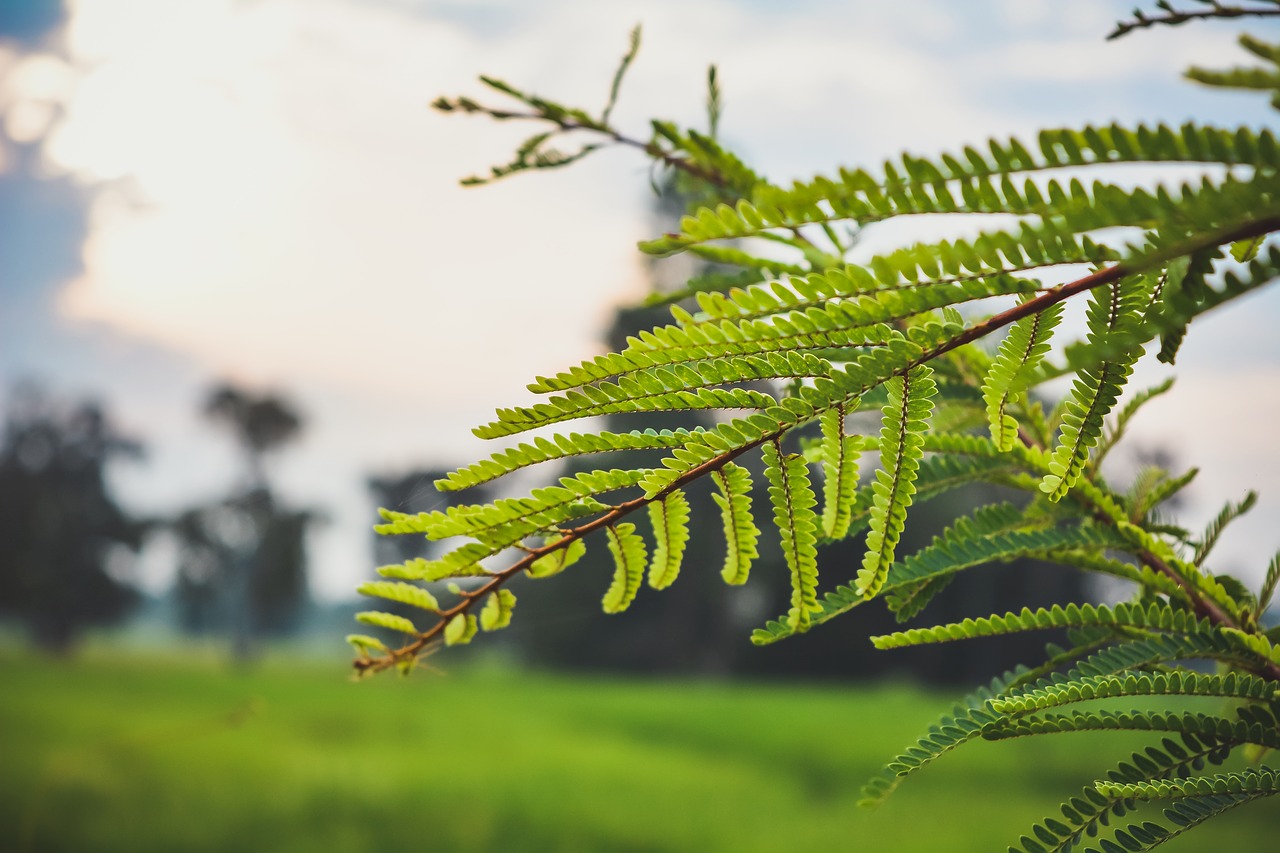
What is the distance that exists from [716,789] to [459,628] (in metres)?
10.8

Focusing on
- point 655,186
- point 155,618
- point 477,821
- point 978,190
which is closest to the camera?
point 978,190

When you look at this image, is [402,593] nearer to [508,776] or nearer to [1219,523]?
[1219,523]

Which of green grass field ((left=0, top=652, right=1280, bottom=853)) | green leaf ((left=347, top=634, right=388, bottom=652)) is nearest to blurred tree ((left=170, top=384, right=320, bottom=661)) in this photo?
green grass field ((left=0, top=652, right=1280, bottom=853))

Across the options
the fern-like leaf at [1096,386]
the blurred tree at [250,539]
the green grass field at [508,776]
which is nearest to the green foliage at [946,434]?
the fern-like leaf at [1096,386]

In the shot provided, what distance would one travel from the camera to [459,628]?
0.45m

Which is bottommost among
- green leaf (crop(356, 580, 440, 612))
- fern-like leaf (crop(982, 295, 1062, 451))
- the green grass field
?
the green grass field

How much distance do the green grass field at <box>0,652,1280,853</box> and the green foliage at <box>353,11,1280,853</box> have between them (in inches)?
237

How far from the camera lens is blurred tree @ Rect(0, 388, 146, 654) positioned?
20.2m

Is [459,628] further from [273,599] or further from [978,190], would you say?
[273,599]

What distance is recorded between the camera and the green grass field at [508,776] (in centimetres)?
855

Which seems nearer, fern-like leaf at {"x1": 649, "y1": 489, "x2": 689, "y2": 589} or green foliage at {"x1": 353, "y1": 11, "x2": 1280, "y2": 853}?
green foliage at {"x1": 353, "y1": 11, "x2": 1280, "y2": 853}

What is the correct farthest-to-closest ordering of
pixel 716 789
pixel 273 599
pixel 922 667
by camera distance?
1. pixel 273 599
2. pixel 922 667
3. pixel 716 789

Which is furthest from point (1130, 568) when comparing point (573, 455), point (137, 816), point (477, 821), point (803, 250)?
point (137, 816)

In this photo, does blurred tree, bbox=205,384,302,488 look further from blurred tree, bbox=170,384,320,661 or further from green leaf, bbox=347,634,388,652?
green leaf, bbox=347,634,388,652
